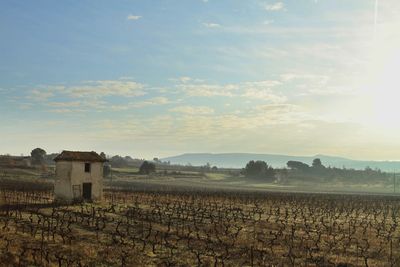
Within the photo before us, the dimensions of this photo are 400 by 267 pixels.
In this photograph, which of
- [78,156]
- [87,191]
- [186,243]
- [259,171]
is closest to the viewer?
[186,243]

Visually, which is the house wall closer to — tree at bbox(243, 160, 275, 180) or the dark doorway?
the dark doorway

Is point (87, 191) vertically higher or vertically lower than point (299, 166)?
lower

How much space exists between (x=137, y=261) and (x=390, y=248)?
1595cm

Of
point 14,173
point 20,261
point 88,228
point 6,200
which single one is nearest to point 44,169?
point 14,173

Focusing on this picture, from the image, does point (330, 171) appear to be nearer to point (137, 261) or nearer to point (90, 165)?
point (90, 165)

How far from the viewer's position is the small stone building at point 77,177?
48.2 metres

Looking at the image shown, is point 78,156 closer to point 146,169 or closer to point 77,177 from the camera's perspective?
point 77,177

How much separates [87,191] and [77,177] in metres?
2.04

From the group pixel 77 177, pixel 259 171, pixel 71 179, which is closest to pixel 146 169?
pixel 259 171

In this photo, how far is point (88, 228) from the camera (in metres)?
30.6

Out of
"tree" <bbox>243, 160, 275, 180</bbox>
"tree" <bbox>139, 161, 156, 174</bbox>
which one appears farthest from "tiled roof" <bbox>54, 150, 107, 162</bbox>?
"tree" <bbox>243, 160, 275, 180</bbox>

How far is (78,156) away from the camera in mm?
49438

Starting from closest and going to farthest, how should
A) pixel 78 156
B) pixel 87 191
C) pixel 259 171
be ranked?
1. pixel 78 156
2. pixel 87 191
3. pixel 259 171

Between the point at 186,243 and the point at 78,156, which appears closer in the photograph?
the point at 186,243
